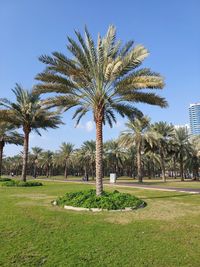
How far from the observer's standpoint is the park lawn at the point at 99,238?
19.9ft

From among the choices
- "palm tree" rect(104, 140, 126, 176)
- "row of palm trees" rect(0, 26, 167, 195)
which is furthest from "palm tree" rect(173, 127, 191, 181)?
"row of palm trees" rect(0, 26, 167, 195)

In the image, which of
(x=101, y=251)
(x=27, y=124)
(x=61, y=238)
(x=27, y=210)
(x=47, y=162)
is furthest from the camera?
(x=47, y=162)

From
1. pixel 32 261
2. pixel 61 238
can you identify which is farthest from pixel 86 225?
pixel 32 261

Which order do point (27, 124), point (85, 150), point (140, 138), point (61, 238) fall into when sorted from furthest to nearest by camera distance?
point (85, 150) → point (140, 138) → point (27, 124) → point (61, 238)

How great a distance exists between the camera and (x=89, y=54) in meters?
15.4

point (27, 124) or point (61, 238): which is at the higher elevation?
point (27, 124)

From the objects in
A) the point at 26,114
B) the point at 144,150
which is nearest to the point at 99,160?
the point at 26,114

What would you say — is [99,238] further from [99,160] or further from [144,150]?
[144,150]

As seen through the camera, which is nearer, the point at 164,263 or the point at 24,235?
the point at 164,263

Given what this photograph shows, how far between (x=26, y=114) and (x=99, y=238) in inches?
900

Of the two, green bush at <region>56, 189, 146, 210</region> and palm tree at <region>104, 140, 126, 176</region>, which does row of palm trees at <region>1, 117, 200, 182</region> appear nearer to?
palm tree at <region>104, 140, 126, 176</region>

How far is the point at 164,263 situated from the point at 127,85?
411 inches

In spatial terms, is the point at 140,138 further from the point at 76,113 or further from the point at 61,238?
the point at 61,238

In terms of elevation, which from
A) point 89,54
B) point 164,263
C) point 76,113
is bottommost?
point 164,263
